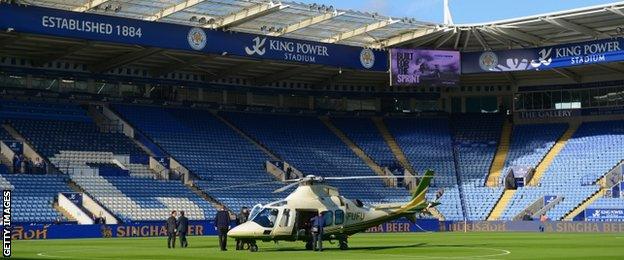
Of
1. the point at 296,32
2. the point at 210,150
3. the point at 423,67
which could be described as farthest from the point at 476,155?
the point at 210,150

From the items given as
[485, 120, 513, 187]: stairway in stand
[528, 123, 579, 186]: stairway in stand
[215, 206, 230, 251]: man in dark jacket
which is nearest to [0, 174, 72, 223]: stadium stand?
[215, 206, 230, 251]: man in dark jacket

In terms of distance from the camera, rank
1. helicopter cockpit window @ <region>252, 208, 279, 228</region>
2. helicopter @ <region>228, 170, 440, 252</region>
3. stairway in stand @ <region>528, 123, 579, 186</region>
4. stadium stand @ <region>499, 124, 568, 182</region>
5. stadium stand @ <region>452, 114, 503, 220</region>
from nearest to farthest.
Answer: helicopter @ <region>228, 170, 440, 252</region> → helicopter cockpit window @ <region>252, 208, 279, 228</region> → stadium stand @ <region>452, 114, 503, 220</region> → stairway in stand @ <region>528, 123, 579, 186</region> → stadium stand @ <region>499, 124, 568, 182</region>

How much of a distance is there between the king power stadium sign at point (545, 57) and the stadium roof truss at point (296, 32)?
2.93 ft

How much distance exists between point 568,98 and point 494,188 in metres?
11.0

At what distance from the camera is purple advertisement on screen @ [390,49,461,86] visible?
72875 millimetres

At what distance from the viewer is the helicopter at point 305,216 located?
37281mm

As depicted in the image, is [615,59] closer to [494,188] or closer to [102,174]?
[494,188]

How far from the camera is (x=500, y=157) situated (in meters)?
81.7

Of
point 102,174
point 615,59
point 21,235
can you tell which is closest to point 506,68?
point 615,59

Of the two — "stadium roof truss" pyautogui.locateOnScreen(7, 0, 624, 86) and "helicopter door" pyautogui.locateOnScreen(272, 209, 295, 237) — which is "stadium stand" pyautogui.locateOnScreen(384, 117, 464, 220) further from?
"helicopter door" pyautogui.locateOnScreen(272, 209, 295, 237)

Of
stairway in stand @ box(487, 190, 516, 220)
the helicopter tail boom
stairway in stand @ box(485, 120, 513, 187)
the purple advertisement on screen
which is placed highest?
the purple advertisement on screen

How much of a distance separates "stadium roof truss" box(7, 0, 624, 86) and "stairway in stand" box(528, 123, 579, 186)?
13.5ft

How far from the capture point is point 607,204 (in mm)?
70188

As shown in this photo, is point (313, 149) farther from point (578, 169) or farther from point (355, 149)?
point (578, 169)
